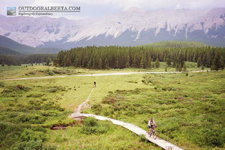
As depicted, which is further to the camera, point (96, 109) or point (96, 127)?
point (96, 109)

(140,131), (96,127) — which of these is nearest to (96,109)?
(96,127)

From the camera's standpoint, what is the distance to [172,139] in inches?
623

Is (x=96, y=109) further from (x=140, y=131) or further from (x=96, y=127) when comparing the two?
(x=140, y=131)

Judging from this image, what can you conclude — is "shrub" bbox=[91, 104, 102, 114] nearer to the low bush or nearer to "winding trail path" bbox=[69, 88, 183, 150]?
"winding trail path" bbox=[69, 88, 183, 150]

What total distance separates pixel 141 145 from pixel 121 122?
263 inches

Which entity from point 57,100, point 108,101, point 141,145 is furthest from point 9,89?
point 141,145

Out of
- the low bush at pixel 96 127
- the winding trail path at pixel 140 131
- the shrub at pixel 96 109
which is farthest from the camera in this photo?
the shrub at pixel 96 109

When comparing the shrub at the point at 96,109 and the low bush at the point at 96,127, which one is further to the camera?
the shrub at the point at 96,109

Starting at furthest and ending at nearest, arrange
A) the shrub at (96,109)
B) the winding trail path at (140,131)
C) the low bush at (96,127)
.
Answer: the shrub at (96,109), the low bush at (96,127), the winding trail path at (140,131)

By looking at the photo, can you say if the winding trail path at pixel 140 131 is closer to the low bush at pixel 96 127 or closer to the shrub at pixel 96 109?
the low bush at pixel 96 127

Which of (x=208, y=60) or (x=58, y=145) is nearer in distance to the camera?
(x=58, y=145)

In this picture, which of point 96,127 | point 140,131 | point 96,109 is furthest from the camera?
point 96,109

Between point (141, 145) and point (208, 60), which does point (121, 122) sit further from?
point (208, 60)

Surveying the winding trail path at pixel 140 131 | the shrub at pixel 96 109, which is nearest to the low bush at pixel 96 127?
the winding trail path at pixel 140 131
